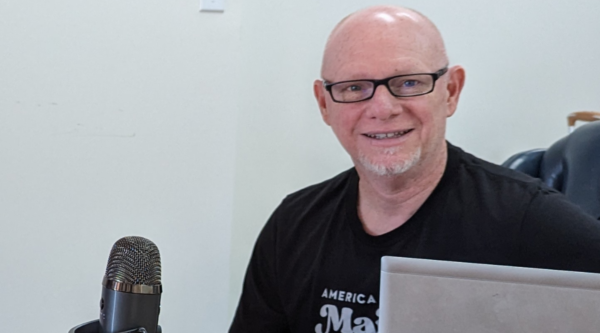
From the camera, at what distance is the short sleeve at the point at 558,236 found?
1055 millimetres

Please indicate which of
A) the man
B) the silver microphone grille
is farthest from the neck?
the silver microphone grille

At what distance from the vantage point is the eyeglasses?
1.22 meters

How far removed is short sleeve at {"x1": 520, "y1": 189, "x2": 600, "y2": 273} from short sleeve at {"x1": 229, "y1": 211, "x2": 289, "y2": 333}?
0.52 m

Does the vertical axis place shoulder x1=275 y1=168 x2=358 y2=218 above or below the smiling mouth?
below

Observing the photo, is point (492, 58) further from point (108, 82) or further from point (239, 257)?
point (108, 82)

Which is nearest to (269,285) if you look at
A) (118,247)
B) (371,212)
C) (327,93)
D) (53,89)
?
(371,212)

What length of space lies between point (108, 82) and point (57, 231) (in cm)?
47

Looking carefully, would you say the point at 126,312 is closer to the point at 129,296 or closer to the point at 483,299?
the point at 129,296

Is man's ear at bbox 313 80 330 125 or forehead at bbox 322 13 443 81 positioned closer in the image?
forehead at bbox 322 13 443 81

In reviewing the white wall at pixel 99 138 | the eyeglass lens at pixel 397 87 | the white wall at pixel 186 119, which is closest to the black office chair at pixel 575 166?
the eyeglass lens at pixel 397 87

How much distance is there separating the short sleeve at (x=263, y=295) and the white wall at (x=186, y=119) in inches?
21.1

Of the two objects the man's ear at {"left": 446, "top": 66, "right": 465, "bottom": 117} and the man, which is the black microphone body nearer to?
the man

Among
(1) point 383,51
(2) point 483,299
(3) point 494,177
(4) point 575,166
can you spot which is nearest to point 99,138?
(1) point 383,51

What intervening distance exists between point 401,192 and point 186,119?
856mm
